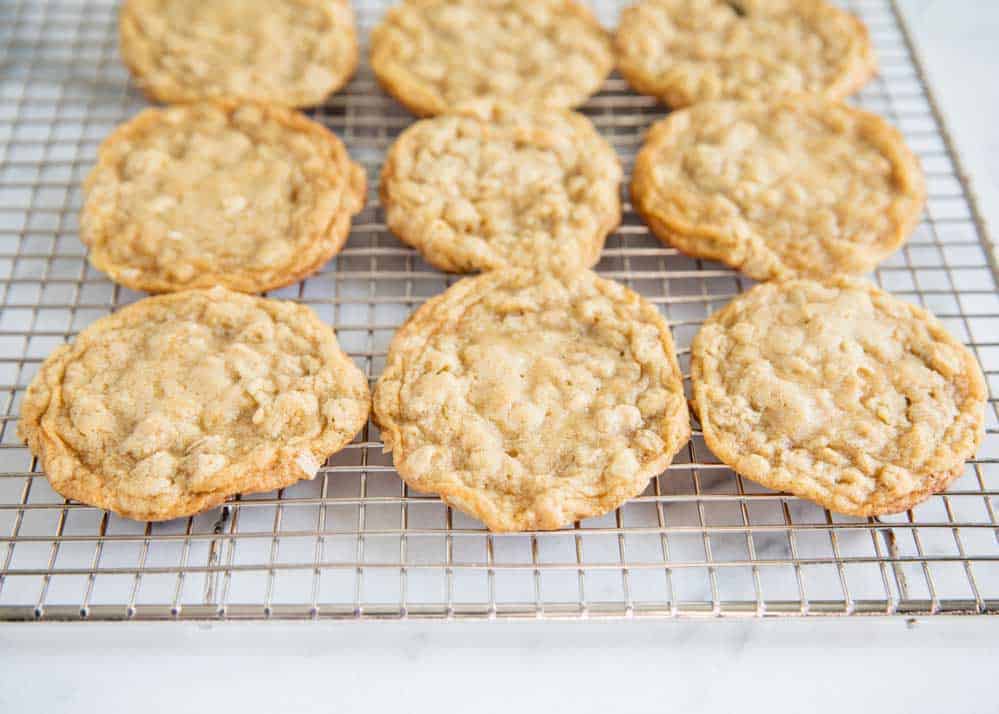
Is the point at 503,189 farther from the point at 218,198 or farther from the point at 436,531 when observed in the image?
the point at 436,531

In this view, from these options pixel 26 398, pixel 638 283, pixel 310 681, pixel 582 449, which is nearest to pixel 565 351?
pixel 582 449

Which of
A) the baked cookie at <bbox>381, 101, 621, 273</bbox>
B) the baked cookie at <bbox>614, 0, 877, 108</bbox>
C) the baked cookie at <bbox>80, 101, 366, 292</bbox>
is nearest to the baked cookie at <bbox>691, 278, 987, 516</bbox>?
the baked cookie at <bbox>381, 101, 621, 273</bbox>

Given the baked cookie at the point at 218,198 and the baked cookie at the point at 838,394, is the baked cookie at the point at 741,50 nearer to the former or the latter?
the baked cookie at the point at 838,394

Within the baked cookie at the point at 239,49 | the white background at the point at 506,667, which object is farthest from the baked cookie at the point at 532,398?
the baked cookie at the point at 239,49

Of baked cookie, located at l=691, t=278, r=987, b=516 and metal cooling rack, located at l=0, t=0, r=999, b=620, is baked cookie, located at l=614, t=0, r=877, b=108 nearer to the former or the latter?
metal cooling rack, located at l=0, t=0, r=999, b=620

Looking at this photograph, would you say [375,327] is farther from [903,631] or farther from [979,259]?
[979,259]

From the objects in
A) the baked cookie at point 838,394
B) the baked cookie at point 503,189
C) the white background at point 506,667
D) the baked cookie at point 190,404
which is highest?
the baked cookie at point 503,189
